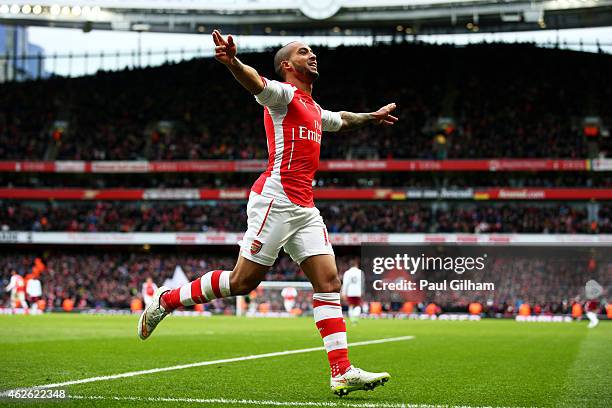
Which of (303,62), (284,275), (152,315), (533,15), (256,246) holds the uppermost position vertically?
(533,15)

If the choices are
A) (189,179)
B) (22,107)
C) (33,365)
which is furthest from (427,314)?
(22,107)

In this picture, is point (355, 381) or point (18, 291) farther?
point (18, 291)

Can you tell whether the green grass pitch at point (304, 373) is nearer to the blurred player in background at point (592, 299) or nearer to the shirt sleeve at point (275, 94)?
the shirt sleeve at point (275, 94)

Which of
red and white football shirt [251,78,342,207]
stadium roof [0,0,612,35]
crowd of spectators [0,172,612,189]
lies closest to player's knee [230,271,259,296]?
red and white football shirt [251,78,342,207]

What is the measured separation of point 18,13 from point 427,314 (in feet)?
87.8

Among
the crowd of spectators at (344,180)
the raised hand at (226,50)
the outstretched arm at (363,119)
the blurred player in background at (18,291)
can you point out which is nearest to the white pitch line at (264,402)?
the raised hand at (226,50)

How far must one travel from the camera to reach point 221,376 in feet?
26.4

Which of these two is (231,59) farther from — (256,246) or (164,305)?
(164,305)

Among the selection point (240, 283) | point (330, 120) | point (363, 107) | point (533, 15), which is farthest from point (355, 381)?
point (363, 107)

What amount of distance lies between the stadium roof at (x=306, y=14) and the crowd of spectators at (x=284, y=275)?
40.2ft

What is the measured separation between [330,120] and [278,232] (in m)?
1.27

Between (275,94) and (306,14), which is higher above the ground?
(306,14)

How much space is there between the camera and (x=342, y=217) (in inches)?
1928

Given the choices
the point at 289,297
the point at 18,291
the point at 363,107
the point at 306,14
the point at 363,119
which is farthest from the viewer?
the point at 363,107
